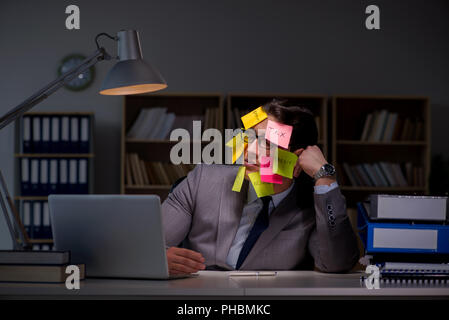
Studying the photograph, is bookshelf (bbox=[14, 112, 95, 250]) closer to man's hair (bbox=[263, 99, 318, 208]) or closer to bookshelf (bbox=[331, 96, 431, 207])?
bookshelf (bbox=[331, 96, 431, 207])

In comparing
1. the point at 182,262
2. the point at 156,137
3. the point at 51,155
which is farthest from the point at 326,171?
the point at 51,155

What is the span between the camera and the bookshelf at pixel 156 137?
4168mm

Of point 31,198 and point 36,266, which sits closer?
point 36,266

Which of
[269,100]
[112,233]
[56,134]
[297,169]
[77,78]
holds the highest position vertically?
[77,78]

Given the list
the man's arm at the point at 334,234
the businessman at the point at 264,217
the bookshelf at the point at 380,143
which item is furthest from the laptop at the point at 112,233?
the bookshelf at the point at 380,143

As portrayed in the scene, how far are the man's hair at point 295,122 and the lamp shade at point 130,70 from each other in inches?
16.6

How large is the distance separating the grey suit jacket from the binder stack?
237 millimetres

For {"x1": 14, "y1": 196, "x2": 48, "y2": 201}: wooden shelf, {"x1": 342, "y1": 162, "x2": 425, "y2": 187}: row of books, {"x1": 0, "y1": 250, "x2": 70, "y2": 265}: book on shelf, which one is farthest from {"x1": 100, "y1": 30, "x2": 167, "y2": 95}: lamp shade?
{"x1": 342, "y1": 162, "x2": 425, "y2": 187}: row of books

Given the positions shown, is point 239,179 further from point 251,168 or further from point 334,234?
point 334,234

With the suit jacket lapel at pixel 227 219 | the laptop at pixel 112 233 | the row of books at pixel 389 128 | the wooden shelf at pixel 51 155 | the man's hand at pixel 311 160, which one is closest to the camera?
the laptop at pixel 112 233

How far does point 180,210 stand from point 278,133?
447mm

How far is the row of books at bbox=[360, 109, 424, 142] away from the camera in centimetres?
427

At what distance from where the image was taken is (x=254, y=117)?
187 cm

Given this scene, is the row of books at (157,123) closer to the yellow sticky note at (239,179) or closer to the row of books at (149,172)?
the row of books at (149,172)
